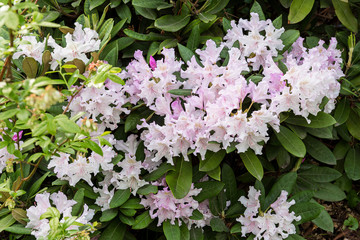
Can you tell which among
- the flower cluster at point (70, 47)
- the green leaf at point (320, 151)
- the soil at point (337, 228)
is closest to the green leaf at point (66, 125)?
the flower cluster at point (70, 47)

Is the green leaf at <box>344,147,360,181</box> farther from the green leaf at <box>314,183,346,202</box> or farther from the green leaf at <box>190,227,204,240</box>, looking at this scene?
the green leaf at <box>190,227,204,240</box>

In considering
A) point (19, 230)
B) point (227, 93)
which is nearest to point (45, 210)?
point (19, 230)

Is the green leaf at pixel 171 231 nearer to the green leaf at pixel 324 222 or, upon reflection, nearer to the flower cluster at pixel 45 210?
the flower cluster at pixel 45 210

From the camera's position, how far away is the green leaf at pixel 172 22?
1.97 metres

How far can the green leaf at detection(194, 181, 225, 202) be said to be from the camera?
1.87 meters

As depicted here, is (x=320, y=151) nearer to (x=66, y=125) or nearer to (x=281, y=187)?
(x=281, y=187)

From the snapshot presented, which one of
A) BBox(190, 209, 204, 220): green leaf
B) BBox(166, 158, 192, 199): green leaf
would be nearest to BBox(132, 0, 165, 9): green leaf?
BBox(166, 158, 192, 199): green leaf

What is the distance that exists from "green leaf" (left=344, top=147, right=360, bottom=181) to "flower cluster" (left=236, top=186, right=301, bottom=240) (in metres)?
0.68

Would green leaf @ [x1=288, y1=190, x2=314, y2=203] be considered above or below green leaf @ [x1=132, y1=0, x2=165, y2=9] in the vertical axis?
below

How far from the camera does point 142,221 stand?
6.01ft

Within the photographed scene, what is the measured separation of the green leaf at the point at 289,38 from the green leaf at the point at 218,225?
86 cm

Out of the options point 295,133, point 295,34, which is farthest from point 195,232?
point 295,34

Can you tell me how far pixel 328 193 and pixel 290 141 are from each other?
67 cm

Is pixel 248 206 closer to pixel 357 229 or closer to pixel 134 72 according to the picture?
pixel 134 72
